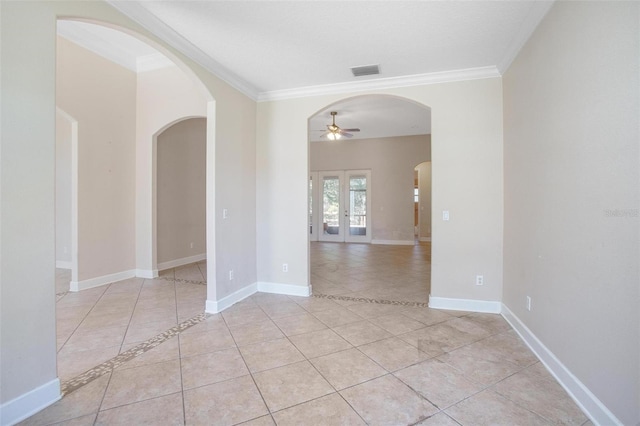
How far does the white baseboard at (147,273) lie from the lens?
5133 millimetres

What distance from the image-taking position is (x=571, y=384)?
2.00 metres

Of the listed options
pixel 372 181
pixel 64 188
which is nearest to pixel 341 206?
→ pixel 372 181

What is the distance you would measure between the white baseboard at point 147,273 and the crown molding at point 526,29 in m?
5.91

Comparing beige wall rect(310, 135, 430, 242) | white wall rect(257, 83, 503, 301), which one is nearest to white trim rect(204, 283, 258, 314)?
white wall rect(257, 83, 503, 301)

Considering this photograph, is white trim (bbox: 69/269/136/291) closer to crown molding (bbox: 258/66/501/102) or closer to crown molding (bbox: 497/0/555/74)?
crown molding (bbox: 258/66/501/102)

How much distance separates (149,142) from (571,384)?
6130 mm

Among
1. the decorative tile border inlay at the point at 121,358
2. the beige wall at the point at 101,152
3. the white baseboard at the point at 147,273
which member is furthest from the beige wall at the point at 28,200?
the white baseboard at the point at 147,273

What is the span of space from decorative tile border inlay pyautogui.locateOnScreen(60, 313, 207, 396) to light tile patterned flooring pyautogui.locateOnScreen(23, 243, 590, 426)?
0.06 metres

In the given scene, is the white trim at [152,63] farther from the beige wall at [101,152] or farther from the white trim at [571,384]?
the white trim at [571,384]

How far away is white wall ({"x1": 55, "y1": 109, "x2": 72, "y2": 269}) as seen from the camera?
18.4 feet

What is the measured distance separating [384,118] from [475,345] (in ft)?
18.0

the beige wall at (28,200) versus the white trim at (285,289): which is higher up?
the beige wall at (28,200)

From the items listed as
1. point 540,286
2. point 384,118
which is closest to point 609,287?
point 540,286

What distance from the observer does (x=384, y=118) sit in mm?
6961
